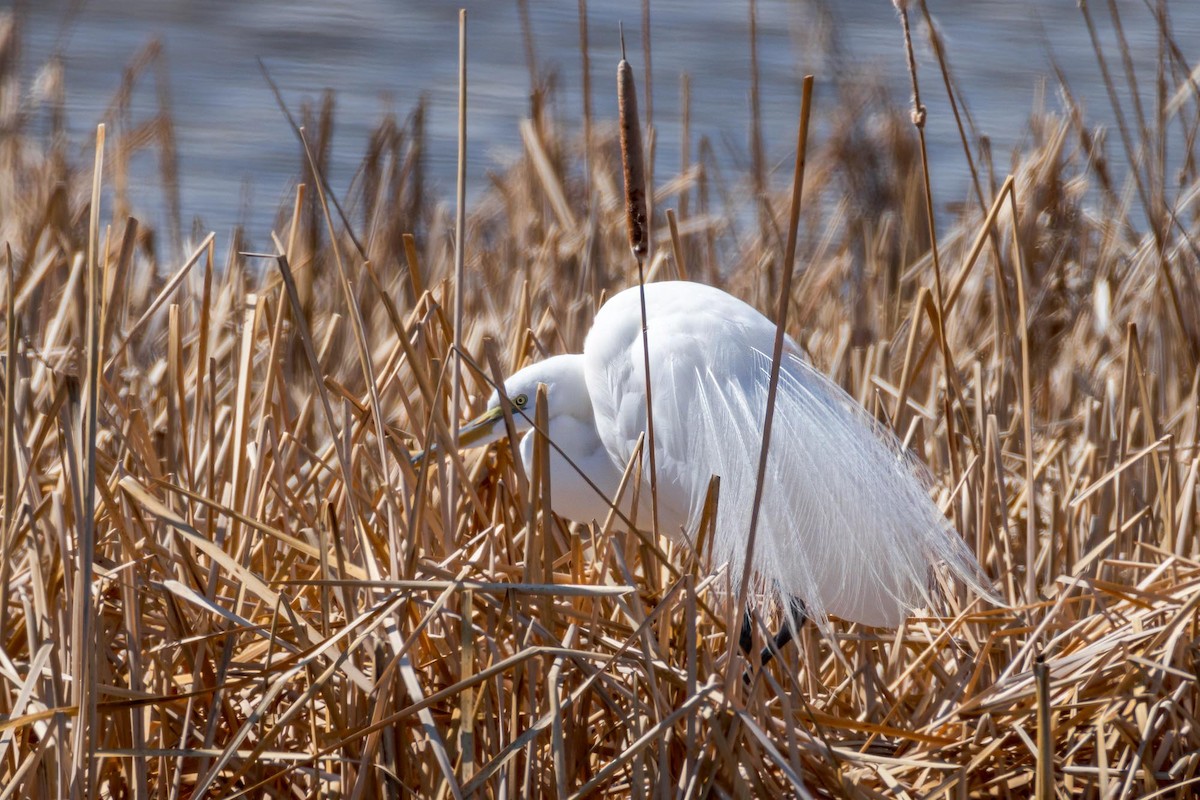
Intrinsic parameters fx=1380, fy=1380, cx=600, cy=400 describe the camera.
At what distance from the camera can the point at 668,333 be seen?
5.61ft

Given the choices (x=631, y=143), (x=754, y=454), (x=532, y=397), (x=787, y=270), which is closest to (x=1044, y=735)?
(x=787, y=270)

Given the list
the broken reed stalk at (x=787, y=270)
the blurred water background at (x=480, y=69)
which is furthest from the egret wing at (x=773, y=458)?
the blurred water background at (x=480, y=69)

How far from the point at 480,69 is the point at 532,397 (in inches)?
160

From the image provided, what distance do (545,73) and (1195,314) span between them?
2.09 meters

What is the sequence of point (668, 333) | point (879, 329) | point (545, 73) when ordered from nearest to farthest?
point (668, 333)
point (879, 329)
point (545, 73)

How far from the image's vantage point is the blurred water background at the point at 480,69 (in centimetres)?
440

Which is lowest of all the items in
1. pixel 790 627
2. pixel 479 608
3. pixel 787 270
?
pixel 790 627

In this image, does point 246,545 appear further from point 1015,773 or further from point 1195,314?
point 1195,314

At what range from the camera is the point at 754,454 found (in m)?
1.58

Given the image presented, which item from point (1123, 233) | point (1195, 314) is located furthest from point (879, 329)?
point (1195, 314)

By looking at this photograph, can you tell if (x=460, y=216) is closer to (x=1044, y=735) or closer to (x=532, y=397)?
(x=1044, y=735)

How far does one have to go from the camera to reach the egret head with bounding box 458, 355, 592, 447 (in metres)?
1.70

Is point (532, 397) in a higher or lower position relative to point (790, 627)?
higher

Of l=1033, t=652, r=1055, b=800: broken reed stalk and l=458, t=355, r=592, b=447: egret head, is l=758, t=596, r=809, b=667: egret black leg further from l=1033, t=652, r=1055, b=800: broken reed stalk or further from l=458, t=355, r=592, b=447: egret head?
l=1033, t=652, r=1055, b=800: broken reed stalk
